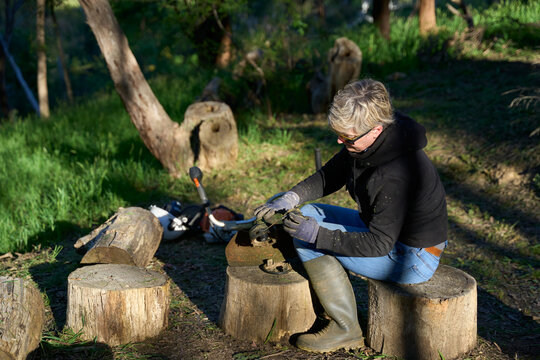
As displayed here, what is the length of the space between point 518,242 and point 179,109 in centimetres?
591

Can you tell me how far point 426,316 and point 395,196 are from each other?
0.69 meters

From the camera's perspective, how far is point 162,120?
20.1 ft

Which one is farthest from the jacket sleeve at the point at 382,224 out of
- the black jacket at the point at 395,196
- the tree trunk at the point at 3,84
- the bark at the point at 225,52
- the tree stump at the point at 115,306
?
the tree trunk at the point at 3,84

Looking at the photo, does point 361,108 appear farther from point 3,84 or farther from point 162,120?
point 3,84

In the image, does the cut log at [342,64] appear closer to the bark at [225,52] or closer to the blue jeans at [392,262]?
the bark at [225,52]

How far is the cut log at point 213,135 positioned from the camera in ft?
20.5

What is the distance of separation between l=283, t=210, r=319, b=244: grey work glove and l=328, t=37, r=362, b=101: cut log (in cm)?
564

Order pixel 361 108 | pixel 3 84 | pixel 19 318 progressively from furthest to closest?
1. pixel 3 84
2. pixel 19 318
3. pixel 361 108

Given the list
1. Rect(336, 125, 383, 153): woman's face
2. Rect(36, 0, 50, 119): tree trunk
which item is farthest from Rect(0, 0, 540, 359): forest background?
Rect(36, 0, 50, 119): tree trunk

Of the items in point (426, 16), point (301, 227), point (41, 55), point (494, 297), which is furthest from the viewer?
point (41, 55)

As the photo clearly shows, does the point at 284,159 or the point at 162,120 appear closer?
the point at 162,120

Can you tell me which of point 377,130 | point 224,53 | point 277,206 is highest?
point 224,53

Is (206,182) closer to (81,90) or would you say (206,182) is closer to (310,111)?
(310,111)

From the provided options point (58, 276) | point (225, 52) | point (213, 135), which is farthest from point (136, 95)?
point (225, 52)
